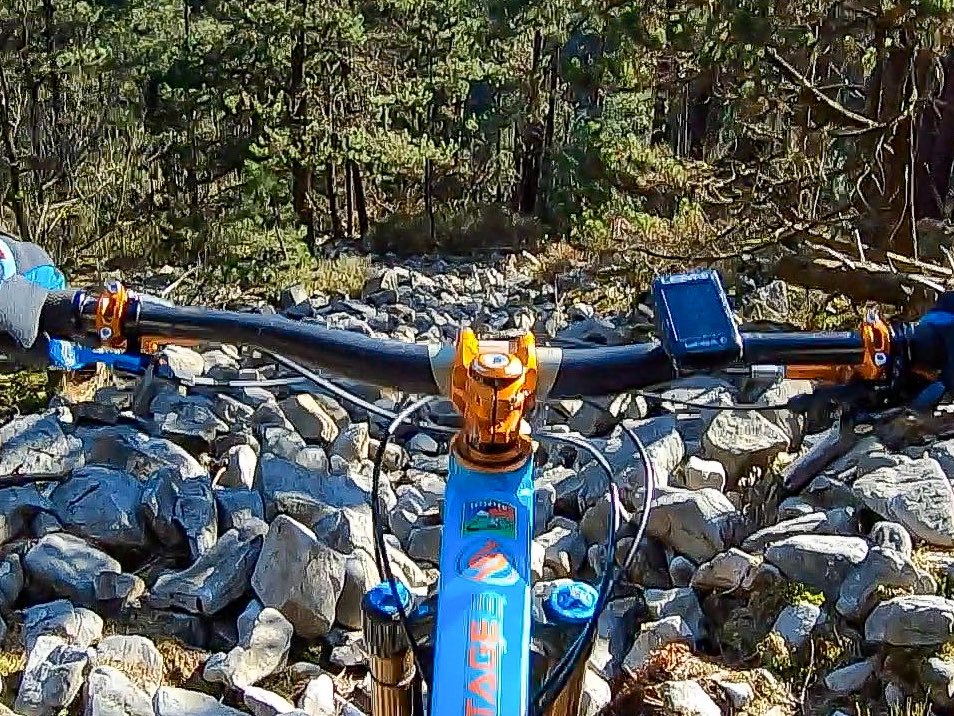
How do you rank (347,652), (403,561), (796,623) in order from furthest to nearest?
(403,561)
(347,652)
(796,623)

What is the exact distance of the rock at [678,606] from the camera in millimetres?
3064

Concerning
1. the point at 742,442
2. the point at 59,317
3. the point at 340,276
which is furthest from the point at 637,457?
the point at 340,276

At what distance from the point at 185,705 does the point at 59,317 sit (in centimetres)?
158

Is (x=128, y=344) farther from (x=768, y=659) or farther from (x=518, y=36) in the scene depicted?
(x=518, y=36)

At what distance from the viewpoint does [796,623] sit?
292 cm

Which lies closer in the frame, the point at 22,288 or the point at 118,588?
the point at 22,288

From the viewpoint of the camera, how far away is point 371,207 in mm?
23453

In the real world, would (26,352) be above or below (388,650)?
above

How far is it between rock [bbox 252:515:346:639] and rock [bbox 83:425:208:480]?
1118 mm

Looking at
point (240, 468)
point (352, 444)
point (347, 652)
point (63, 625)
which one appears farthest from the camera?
point (352, 444)

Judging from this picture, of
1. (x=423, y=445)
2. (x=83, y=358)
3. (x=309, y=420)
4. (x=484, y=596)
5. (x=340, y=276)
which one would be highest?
(x=83, y=358)

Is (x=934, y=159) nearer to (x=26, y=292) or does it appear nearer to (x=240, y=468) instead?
(x=240, y=468)

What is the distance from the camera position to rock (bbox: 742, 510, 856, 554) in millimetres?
3268

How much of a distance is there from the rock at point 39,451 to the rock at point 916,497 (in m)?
3.08
